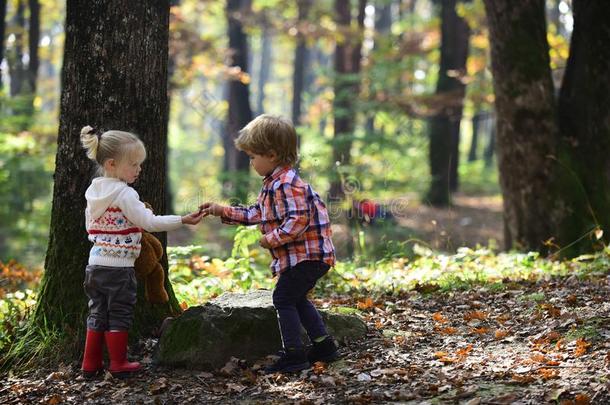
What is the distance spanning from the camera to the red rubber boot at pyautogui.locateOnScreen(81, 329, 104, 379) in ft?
15.2

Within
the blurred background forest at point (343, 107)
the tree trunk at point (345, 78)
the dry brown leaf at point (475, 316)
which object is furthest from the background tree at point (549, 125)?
the tree trunk at point (345, 78)

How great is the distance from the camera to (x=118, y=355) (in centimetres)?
461

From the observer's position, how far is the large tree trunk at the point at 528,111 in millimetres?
8570

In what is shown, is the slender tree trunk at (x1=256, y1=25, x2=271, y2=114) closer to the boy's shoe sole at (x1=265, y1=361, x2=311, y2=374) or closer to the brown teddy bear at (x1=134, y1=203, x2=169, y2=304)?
the brown teddy bear at (x1=134, y1=203, x2=169, y2=304)

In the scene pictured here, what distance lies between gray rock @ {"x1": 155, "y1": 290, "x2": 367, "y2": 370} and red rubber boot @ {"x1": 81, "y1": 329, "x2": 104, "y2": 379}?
1.32 feet

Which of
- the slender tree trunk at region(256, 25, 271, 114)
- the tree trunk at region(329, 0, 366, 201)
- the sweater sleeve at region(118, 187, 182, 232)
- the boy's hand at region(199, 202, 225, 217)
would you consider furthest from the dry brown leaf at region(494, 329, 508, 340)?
the slender tree trunk at region(256, 25, 271, 114)

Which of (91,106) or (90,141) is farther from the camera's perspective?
(91,106)

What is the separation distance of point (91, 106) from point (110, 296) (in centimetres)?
139

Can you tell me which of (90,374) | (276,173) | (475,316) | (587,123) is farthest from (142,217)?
(587,123)

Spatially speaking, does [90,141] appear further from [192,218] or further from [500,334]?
[500,334]

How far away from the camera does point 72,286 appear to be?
503cm

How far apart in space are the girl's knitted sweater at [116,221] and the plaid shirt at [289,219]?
0.51 meters

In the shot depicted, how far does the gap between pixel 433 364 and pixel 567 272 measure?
10.4 feet

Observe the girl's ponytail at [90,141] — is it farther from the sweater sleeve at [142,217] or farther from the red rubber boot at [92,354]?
the red rubber boot at [92,354]
